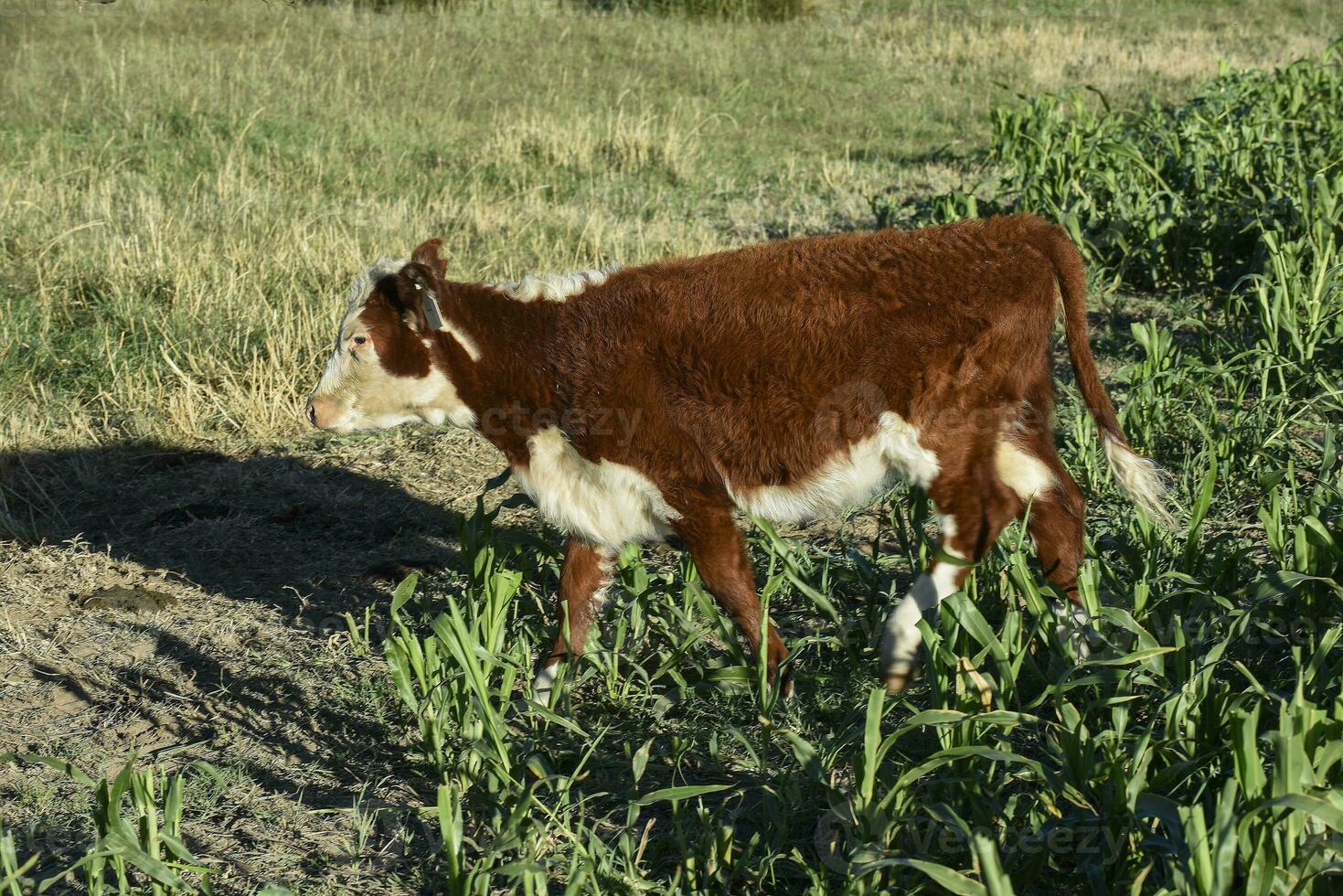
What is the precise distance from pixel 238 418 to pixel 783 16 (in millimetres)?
14486

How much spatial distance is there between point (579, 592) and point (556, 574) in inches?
24.9

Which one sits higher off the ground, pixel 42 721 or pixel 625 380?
pixel 625 380

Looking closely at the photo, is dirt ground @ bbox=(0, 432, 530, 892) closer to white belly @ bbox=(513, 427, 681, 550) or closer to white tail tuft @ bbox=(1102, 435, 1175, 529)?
white belly @ bbox=(513, 427, 681, 550)

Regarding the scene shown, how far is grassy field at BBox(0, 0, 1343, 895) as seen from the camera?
2.82m

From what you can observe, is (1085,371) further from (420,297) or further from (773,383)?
(420,297)

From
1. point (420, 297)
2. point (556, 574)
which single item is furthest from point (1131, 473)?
point (420, 297)

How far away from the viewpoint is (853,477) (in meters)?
3.61

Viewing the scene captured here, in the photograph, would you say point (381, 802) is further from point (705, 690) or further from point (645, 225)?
point (645, 225)

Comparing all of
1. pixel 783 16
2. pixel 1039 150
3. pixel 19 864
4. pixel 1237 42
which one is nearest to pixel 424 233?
pixel 1039 150

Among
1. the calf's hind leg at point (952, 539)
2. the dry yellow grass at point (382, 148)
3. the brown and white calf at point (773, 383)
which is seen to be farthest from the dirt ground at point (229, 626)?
the calf's hind leg at point (952, 539)

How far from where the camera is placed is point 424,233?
8.47 metres

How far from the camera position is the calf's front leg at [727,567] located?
143 inches

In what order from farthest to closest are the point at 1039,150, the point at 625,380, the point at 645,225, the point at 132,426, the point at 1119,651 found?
the point at 645,225
the point at 1039,150
the point at 132,426
the point at 625,380
the point at 1119,651

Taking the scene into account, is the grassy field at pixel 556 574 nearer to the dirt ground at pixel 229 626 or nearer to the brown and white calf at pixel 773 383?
the dirt ground at pixel 229 626
